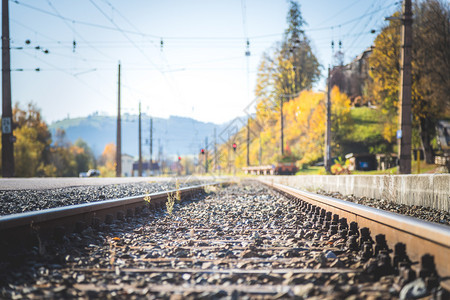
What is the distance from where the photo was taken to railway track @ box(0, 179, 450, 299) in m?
2.54

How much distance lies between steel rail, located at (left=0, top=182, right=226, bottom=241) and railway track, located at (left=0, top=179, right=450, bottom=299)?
0.02m

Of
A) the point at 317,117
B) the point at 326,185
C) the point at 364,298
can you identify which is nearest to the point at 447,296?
the point at 364,298

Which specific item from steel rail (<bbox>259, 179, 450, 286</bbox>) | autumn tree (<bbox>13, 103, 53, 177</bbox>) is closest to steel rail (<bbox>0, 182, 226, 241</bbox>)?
steel rail (<bbox>259, 179, 450, 286</bbox>)

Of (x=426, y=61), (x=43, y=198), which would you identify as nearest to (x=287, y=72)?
(x=426, y=61)

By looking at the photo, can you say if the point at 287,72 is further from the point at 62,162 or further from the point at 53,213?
the point at 53,213

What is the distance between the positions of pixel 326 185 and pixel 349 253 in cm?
1156

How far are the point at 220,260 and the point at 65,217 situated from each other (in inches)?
85.5

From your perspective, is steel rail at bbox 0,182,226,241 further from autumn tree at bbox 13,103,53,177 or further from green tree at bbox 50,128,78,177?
green tree at bbox 50,128,78,177

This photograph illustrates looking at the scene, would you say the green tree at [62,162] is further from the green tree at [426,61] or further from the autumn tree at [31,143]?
the green tree at [426,61]

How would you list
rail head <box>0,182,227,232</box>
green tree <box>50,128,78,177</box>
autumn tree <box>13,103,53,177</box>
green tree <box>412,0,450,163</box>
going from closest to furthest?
rail head <box>0,182,227,232</box> → green tree <box>412,0,450,163</box> → autumn tree <box>13,103,53,177</box> → green tree <box>50,128,78,177</box>

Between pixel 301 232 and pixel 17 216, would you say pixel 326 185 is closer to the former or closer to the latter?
pixel 301 232

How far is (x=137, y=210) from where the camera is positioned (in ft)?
23.7

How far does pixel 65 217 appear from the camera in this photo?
184 inches

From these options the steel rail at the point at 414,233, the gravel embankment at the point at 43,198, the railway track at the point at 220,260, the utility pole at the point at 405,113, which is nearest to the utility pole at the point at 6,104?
the gravel embankment at the point at 43,198
